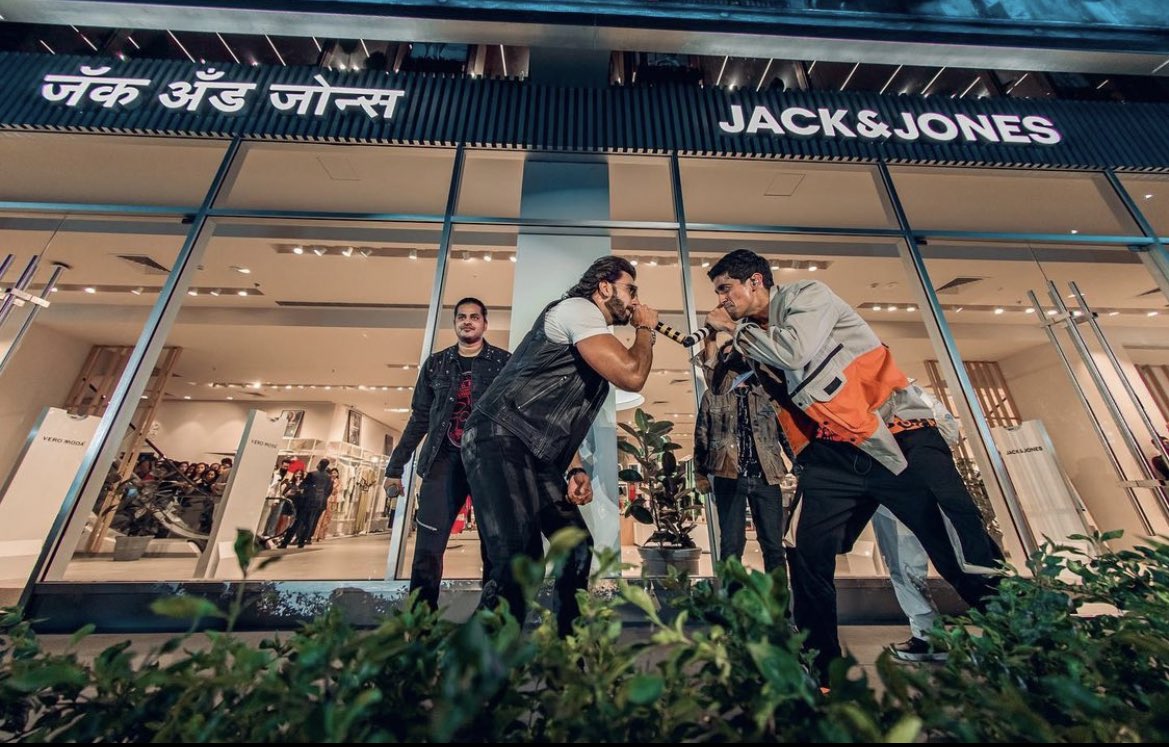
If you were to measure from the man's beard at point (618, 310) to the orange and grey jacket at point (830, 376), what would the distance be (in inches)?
17.7

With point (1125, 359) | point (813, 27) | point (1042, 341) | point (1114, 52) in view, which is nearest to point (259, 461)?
point (813, 27)

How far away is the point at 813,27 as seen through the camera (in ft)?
12.4

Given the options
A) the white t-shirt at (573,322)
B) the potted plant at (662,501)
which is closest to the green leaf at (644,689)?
the white t-shirt at (573,322)

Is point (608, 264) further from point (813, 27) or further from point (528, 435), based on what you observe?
point (813, 27)

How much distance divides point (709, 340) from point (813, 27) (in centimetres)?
324

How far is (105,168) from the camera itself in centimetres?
444

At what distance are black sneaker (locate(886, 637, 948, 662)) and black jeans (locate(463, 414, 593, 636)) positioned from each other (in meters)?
1.44

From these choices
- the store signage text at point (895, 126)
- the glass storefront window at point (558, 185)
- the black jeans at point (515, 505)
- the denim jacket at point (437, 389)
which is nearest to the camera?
the black jeans at point (515, 505)

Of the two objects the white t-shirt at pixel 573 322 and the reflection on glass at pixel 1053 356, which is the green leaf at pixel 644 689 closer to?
the white t-shirt at pixel 573 322

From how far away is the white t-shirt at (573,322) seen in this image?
157 cm

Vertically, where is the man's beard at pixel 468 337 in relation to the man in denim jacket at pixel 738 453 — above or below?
above

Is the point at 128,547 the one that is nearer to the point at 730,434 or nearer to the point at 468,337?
the point at 468,337

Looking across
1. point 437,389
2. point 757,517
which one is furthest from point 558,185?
point 757,517

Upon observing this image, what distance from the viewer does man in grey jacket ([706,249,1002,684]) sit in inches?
62.7
